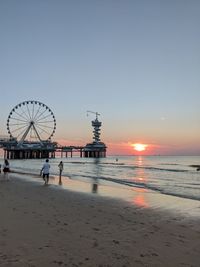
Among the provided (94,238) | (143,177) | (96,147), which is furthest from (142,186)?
(96,147)

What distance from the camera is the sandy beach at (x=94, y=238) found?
21.1ft

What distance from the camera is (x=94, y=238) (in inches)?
316

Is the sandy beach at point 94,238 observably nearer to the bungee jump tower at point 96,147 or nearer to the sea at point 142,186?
the sea at point 142,186

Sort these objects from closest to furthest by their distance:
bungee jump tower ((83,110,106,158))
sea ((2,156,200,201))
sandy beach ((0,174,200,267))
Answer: sandy beach ((0,174,200,267))
sea ((2,156,200,201))
bungee jump tower ((83,110,106,158))

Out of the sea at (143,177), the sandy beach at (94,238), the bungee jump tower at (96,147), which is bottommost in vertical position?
the sandy beach at (94,238)

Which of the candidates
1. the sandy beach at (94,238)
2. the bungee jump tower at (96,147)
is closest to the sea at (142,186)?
the sandy beach at (94,238)

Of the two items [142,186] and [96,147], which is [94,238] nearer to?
[142,186]

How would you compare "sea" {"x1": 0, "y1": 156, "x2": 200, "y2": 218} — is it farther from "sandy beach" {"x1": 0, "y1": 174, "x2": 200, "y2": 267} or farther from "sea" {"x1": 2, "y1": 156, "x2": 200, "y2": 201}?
"sandy beach" {"x1": 0, "y1": 174, "x2": 200, "y2": 267}

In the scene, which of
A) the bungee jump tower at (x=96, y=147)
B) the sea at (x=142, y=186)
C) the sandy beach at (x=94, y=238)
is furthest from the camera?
the bungee jump tower at (x=96, y=147)

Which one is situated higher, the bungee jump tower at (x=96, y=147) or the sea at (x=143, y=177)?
the bungee jump tower at (x=96, y=147)

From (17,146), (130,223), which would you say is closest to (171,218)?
(130,223)

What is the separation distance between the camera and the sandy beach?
21.1 feet

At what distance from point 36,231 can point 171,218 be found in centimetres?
502

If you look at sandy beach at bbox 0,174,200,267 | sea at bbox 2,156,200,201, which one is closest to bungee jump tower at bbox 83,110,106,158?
sea at bbox 2,156,200,201
